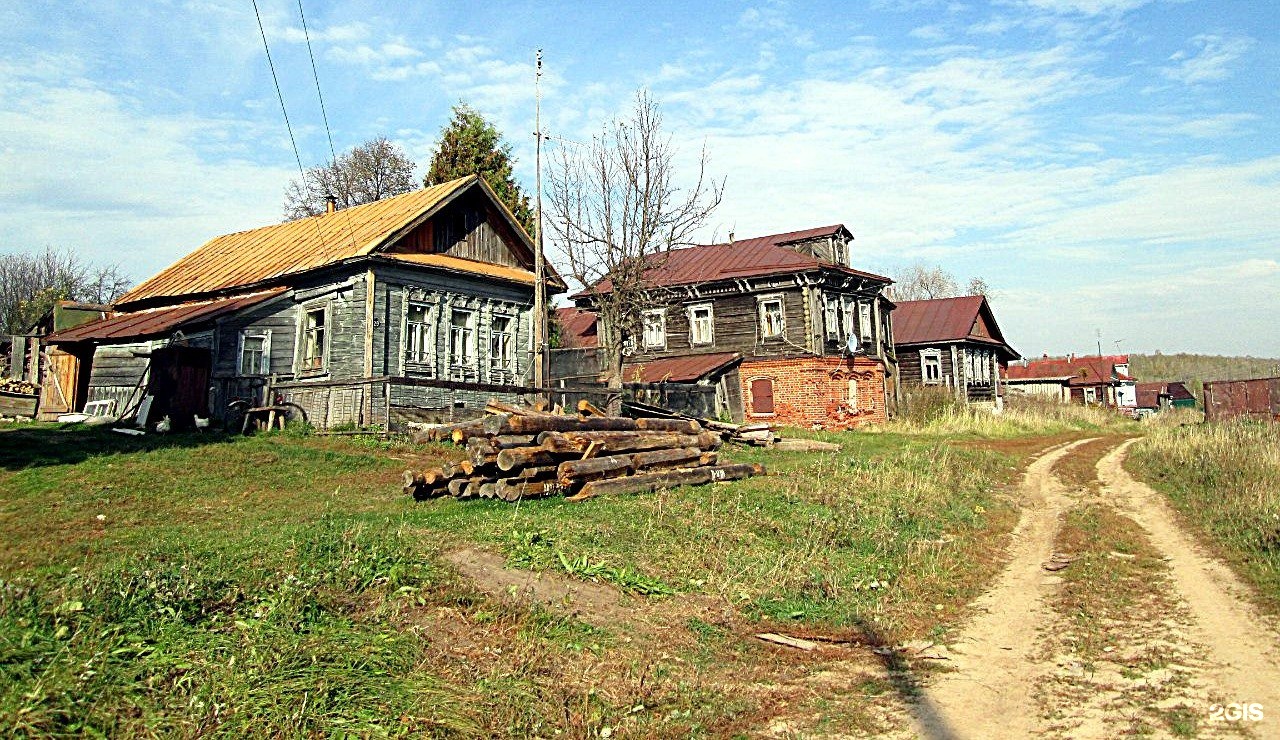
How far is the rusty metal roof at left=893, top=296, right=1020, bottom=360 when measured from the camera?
4438cm

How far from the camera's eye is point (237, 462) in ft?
48.2

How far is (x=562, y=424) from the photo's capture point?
44.7 ft

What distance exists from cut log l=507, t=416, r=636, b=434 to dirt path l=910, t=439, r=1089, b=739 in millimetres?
6594

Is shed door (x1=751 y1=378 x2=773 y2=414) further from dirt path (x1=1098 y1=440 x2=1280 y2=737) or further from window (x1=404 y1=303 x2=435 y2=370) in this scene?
dirt path (x1=1098 y1=440 x2=1280 y2=737)

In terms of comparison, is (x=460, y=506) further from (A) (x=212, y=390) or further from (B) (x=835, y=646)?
(A) (x=212, y=390)

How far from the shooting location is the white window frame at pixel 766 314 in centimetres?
3291

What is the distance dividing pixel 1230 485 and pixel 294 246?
2427cm

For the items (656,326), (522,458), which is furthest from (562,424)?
(656,326)

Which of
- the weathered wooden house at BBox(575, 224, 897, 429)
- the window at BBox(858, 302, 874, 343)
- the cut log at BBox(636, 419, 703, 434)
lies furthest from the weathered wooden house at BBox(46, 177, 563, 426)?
the window at BBox(858, 302, 874, 343)

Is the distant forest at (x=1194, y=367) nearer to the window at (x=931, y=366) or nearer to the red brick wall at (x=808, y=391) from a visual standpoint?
the window at (x=931, y=366)

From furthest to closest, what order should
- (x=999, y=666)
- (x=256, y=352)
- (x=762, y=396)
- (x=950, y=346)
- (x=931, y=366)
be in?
1. (x=931, y=366)
2. (x=950, y=346)
3. (x=762, y=396)
4. (x=256, y=352)
5. (x=999, y=666)

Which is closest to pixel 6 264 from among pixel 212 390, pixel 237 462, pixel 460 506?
pixel 212 390

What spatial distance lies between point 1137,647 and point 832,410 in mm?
25303

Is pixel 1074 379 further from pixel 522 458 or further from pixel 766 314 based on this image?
pixel 522 458
